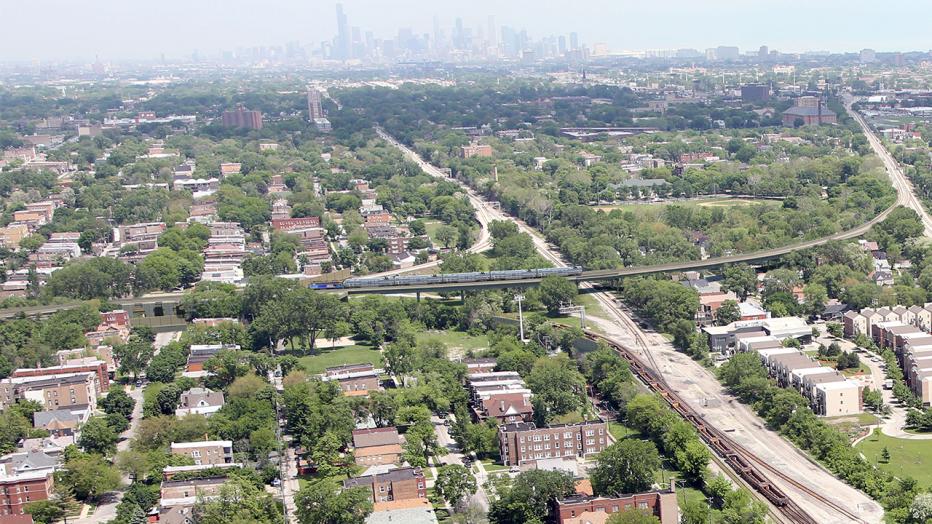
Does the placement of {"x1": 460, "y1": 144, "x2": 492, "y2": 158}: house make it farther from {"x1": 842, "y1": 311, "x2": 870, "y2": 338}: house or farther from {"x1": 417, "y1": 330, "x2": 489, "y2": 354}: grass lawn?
{"x1": 842, "y1": 311, "x2": 870, "y2": 338}: house

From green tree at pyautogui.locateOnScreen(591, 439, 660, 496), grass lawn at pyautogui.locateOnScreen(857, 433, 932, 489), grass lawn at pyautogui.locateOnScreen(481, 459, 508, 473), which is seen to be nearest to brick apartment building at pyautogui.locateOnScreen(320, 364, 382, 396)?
grass lawn at pyautogui.locateOnScreen(481, 459, 508, 473)

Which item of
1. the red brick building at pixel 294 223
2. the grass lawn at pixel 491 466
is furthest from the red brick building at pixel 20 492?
the red brick building at pixel 294 223

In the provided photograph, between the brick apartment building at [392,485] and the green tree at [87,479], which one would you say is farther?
the green tree at [87,479]

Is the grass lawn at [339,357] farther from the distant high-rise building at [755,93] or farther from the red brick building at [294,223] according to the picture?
the distant high-rise building at [755,93]

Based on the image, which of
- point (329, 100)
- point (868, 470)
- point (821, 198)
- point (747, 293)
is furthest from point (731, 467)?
point (329, 100)

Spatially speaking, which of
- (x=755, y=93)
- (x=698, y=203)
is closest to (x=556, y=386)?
(x=698, y=203)

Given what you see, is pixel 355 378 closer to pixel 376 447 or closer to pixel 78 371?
pixel 376 447
